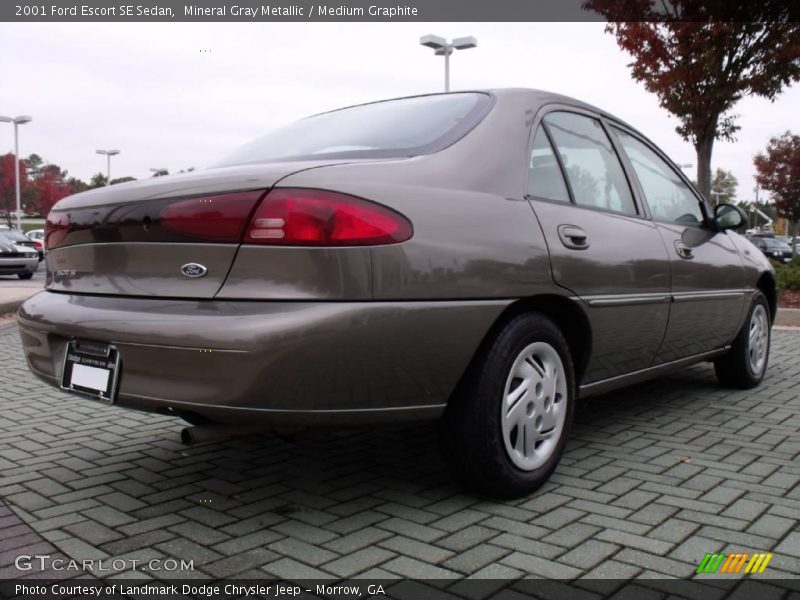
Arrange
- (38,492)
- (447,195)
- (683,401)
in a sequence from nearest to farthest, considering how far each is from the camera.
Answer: (447,195) → (38,492) → (683,401)

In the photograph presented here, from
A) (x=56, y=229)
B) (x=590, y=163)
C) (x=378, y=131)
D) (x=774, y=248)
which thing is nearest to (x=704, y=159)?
(x=590, y=163)

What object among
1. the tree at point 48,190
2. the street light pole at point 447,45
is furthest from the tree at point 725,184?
the street light pole at point 447,45

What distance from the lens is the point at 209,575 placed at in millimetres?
2344

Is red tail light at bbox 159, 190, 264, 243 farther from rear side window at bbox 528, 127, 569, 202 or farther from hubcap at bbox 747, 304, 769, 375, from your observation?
hubcap at bbox 747, 304, 769, 375

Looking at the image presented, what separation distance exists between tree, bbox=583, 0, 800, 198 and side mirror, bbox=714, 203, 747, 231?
683cm

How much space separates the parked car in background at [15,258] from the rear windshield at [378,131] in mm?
18559

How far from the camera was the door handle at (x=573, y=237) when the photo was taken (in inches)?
125

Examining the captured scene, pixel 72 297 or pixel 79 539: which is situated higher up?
pixel 72 297

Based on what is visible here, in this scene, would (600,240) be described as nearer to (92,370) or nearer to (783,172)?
(92,370)

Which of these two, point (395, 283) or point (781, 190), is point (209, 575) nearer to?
point (395, 283)

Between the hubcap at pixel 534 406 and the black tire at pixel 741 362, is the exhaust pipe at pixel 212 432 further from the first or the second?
the black tire at pixel 741 362

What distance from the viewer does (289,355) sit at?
2.37m

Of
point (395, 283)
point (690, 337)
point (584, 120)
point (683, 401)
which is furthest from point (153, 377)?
point (683, 401)

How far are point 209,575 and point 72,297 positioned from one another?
1.21 meters
